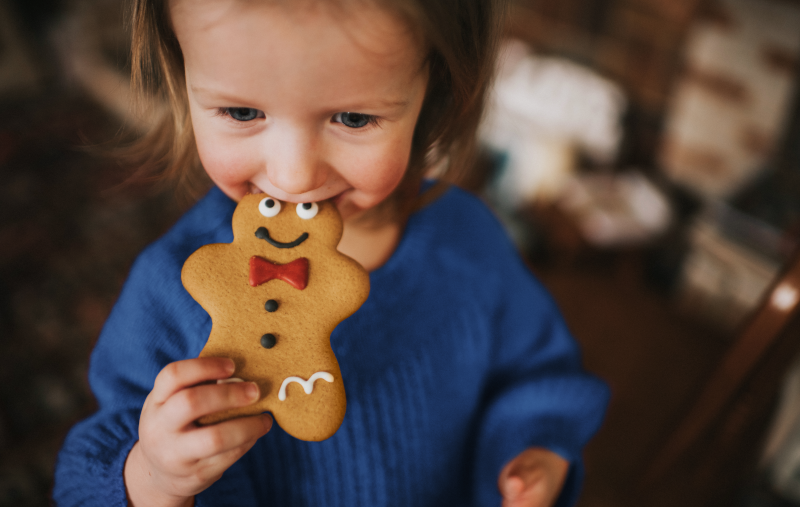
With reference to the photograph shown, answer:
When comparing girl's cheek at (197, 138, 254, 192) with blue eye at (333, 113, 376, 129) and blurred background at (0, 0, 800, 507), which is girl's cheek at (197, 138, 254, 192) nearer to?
blue eye at (333, 113, 376, 129)

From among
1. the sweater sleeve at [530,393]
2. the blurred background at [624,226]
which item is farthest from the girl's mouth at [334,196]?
the blurred background at [624,226]

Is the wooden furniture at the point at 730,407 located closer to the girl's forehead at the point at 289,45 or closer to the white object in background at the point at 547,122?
the girl's forehead at the point at 289,45

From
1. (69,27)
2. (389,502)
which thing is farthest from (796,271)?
(69,27)

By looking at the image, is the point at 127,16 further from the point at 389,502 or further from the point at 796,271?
the point at 796,271

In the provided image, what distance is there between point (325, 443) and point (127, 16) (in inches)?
20.3

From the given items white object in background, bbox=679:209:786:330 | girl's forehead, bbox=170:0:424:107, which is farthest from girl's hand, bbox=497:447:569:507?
white object in background, bbox=679:209:786:330

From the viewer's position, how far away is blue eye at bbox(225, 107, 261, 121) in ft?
1.35

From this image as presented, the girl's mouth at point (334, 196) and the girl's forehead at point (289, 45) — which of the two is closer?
the girl's forehead at point (289, 45)

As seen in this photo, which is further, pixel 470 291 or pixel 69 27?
pixel 69 27

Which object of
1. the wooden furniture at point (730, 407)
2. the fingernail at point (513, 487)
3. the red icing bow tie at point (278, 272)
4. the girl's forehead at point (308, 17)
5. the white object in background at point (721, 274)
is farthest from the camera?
the white object in background at point (721, 274)

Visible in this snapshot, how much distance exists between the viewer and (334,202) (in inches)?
20.0

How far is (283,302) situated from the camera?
1.51 feet

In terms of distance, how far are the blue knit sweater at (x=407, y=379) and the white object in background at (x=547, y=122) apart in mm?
1159

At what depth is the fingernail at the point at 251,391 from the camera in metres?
0.41
